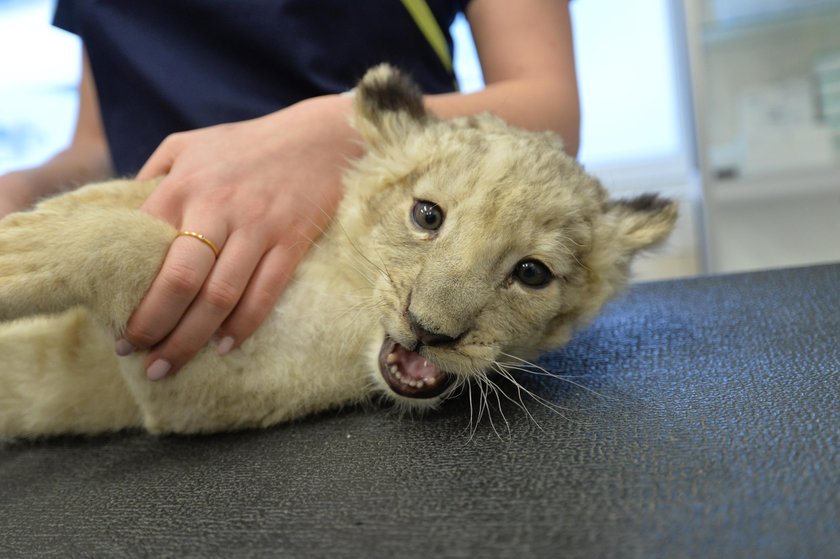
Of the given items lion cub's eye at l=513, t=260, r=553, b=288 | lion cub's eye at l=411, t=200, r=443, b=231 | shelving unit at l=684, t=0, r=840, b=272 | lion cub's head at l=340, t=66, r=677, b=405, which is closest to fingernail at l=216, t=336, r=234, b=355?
lion cub's head at l=340, t=66, r=677, b=405

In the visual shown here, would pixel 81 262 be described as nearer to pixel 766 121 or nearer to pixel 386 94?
pixel 386 94

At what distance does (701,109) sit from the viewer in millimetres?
3383

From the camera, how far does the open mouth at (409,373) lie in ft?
4.20

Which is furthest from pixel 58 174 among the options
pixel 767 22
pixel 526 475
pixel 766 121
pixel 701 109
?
pixel 767 22

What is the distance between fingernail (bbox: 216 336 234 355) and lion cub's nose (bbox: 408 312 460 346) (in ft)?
1.17

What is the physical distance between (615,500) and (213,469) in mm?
648

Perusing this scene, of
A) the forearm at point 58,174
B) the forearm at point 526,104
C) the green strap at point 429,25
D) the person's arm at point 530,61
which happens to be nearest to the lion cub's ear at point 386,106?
the forearm at point 526,104

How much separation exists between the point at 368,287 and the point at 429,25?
948 millimetres

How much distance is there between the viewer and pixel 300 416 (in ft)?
4.47

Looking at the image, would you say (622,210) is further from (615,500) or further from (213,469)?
(213,469)

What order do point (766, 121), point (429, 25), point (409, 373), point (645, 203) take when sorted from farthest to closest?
1. point (766, 121)
2. point (429, 25)
3. point (645, 203)
4. point (409, 373)

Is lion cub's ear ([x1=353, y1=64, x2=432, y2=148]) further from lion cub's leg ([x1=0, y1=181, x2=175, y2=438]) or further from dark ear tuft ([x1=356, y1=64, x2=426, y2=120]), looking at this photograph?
lion cub's leg ([x1=0, y1=181, x2=175, y2=438])

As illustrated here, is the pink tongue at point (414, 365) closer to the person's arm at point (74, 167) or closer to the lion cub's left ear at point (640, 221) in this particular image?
the lion cub's left ear at point (640, 221)

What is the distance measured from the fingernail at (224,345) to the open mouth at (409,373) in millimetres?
288
